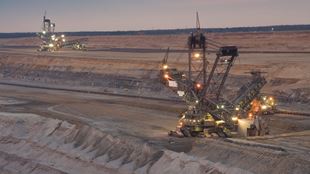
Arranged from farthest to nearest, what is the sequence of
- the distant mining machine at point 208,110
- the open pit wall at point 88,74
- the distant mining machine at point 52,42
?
1. the distant mining machine at point 52,42
2. the open pit wall at point 88,74
3. the distant mining machine at point 208,110

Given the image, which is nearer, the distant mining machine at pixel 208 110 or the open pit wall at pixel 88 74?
the distant mining machine at pixel 208 110

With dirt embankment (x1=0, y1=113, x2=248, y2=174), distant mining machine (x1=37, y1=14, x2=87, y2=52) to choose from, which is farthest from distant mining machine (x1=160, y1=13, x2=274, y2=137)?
distant mining machine (x1=37, y1=14, x2=87, y2=52)

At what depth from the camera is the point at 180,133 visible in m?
39.9

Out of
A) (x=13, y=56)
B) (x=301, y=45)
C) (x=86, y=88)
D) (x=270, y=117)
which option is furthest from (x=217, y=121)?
(x=13, y=56)

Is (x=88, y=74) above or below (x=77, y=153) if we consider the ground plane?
above

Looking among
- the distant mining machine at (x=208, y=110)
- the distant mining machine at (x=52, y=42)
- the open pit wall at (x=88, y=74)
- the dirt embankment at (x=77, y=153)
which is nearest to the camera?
the dirt embankment at (x=77, y=153)

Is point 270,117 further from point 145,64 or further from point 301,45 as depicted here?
point 301,45

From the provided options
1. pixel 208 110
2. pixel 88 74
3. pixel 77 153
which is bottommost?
pixel 77 153

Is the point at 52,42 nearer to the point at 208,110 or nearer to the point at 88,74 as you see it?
the point at 88,74

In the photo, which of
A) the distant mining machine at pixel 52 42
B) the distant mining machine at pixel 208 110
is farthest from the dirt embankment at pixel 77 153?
the distant mining machine at pixel 52 42

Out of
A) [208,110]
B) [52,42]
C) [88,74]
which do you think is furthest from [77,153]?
[52,42]

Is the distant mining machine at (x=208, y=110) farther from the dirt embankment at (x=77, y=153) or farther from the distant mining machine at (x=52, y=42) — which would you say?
the distant mining machine at (x=52, y=42)

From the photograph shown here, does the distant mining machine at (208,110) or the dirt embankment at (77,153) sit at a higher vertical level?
the distant mining machine at (208,110)

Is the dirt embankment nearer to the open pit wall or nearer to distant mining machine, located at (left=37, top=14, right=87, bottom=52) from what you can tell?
the open pit wall
